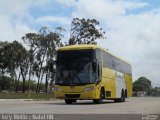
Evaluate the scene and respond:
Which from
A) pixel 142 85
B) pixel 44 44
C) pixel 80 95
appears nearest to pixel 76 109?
pixel 80 95

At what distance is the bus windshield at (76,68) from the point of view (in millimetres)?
27297

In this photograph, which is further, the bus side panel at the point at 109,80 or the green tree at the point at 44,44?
the green tree at the point at 44,44

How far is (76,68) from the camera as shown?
2731 cm

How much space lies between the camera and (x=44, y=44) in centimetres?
8056

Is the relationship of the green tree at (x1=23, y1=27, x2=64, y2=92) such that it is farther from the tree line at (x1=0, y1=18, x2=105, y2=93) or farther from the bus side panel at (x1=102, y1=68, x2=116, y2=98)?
the bus side panel at (x1=102, y1=68, x2=116, y2=98)

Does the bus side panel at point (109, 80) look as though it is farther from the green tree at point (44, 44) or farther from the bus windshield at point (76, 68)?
the green tree at point (44, 44)

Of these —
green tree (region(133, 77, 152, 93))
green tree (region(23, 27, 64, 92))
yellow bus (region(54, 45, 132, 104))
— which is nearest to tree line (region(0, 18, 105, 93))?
green tree (region(23, 27, 64, 92))

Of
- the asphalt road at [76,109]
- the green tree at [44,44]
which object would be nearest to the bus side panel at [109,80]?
the asphalt road at [76,109]

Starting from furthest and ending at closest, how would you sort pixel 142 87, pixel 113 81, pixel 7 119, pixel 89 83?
1. pixel 142 87
2. pixel 113 81
3. pixel 89 83
4. pixel 7 119

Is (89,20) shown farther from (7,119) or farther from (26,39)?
(7,119)

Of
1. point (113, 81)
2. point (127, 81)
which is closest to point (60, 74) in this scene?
point (113, 81)

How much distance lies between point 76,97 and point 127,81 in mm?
12296

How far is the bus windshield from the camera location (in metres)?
27.3

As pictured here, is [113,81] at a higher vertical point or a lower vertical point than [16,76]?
lower
